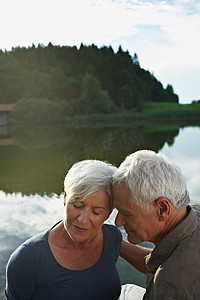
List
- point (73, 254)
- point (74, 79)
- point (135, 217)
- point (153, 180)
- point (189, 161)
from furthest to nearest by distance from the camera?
point (74, 79), point (189, 161), point (73, 254), point (135, 217), point (153, 180)

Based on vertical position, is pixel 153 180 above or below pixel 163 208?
above

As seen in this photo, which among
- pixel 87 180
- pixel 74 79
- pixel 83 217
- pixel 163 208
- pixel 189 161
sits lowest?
pixel 189 161

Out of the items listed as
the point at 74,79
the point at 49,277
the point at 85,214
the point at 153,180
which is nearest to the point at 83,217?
the point at 85,214

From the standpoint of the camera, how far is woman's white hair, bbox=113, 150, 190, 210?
5.09ft

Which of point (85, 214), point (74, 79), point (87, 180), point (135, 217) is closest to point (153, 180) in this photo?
point (135, 217)

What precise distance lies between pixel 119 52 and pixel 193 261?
256 ft

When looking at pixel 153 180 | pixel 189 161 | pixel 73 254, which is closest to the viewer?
pixel 153 180

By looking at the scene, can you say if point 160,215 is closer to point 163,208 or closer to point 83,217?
point 163,208

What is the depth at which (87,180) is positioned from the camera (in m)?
1.78

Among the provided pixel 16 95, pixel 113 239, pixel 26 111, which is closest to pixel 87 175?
pixel 113 239

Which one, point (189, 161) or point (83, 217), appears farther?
point (189, 161)

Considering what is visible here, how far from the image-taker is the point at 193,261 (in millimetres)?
1365

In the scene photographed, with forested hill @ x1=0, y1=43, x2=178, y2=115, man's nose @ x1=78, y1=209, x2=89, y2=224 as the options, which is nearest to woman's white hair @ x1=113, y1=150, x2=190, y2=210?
man's nose @ x1=78, y1=209, x2=89, y2=224

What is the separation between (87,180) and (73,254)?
51cm
